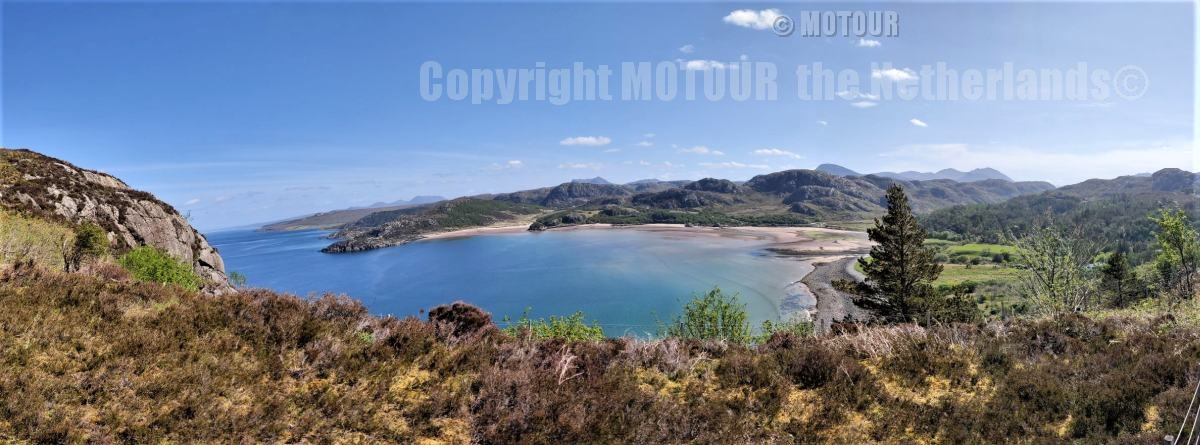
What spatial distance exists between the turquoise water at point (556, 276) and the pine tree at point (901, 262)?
65.3 feet

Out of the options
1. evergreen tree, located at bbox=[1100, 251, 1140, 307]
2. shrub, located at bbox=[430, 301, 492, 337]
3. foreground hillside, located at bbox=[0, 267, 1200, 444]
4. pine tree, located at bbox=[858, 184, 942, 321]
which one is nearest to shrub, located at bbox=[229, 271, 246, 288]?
foreground hillside, located at bbox=[0, 267, 1200, 444]

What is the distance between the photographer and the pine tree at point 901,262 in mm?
30266

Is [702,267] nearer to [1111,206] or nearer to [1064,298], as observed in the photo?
[1064,298]

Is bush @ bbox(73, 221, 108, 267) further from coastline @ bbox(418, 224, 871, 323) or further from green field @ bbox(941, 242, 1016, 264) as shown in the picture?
green field @ bbox(941, 242, 1016, 264)

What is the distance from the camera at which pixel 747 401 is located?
251 inches

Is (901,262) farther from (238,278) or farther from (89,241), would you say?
(89,241)

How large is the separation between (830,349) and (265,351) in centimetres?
861

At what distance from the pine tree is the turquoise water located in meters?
19.9

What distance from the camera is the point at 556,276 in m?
95.2

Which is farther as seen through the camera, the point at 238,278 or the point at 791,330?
the point at 238,278

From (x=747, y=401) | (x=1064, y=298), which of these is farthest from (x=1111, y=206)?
(x=747, y=401)

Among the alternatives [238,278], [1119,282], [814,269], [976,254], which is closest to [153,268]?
[238,278]

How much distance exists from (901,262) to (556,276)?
235 ft

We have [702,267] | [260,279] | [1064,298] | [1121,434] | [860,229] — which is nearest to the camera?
[1121,434]
